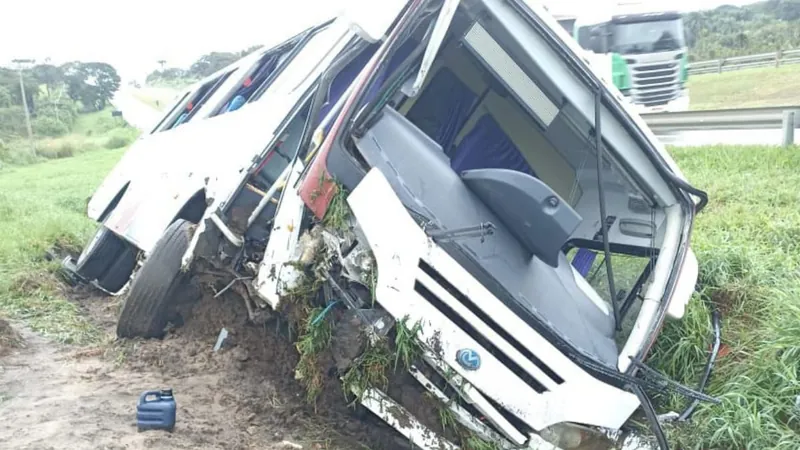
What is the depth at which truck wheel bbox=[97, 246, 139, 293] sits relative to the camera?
530 centimetres

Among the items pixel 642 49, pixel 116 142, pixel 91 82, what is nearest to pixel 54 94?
pixel 91 82

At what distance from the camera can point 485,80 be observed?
3.91 meters

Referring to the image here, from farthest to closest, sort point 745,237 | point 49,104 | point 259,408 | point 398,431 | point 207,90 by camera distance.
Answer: point 49,104 < point 207,90 < point 745,237 < point 259,408 < point 398,431

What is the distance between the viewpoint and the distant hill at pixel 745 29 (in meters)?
27.5

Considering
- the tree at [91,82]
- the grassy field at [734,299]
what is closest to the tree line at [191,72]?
the tree at [91,82]

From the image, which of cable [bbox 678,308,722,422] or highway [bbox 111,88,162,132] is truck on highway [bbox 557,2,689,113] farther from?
cable [bbox 678,308,722,422]

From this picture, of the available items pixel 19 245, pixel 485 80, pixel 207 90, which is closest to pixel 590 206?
pixel 485 80

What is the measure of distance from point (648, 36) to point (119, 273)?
1148cm

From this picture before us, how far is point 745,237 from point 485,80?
220 cm

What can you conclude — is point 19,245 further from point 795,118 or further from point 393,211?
point 795,118

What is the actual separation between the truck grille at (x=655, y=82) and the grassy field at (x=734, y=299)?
6665mm

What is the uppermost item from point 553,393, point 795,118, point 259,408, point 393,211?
point 393,211

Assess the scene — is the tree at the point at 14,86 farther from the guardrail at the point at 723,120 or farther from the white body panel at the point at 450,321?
the white body panel at the point at 450,321

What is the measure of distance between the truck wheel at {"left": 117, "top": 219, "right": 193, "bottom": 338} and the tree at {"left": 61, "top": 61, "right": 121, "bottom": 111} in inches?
1662
